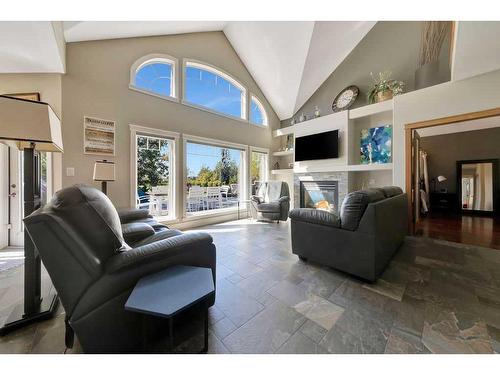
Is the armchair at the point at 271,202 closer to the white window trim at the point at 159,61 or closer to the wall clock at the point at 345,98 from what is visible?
the wall clock at the point at 345,98

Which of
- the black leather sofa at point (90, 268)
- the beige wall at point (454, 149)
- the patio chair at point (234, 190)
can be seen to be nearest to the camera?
the black leather sofa at point (90, 268)

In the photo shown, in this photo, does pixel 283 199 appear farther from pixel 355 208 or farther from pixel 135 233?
pixel 135 233

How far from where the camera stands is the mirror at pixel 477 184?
555 cm

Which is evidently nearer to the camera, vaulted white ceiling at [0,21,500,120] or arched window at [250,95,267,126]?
vaulted white ceiling at [0,21,500,120]

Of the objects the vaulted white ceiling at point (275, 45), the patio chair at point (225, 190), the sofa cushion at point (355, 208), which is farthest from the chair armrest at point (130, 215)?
the sofa cushion at point (355, 208)

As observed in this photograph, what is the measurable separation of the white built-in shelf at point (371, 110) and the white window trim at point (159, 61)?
3.93m

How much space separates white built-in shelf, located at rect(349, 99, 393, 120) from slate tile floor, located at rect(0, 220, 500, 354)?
114 inches

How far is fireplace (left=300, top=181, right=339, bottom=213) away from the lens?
15.8ft

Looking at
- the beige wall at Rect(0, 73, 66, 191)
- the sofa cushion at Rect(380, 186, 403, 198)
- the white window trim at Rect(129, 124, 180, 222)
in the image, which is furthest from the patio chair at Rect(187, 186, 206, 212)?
the sofa cushion at Rect(380, 186, 403, 198)

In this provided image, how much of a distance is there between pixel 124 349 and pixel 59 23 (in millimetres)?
3791

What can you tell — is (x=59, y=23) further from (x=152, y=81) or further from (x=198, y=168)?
(x=198, y=168)

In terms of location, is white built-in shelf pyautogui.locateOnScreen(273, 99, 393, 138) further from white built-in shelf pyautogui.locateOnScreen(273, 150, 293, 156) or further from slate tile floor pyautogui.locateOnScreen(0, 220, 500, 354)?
slate tile floor pyautogui.locateOnScreen(0, 220, 500, 354)

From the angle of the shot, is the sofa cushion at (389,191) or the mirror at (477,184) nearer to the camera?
the sofa cushion at (389,191)
